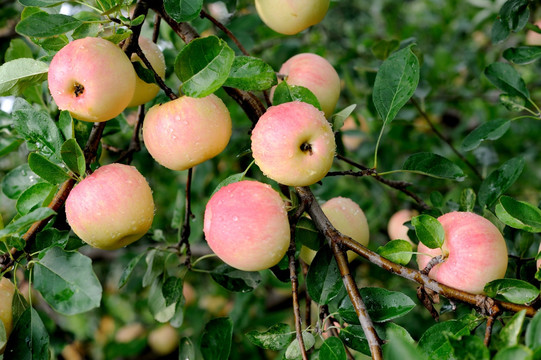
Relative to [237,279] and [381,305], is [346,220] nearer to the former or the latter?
[381,305]

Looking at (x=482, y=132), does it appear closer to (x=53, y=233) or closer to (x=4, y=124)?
(x=53, y=233)

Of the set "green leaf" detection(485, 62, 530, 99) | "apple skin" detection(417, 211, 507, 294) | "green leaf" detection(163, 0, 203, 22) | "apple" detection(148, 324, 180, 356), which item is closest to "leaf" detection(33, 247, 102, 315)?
"green leaf" detection(163, 0, 203, 22)

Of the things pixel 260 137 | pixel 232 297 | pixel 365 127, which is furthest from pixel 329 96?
pixel 232 297

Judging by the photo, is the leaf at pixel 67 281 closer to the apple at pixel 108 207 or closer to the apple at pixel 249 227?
the apple at pixel 108 207

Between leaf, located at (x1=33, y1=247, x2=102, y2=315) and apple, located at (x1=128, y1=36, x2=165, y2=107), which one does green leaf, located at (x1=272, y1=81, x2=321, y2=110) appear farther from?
leaf, located at (x1=33, y1=247, x2=102, y2=315)

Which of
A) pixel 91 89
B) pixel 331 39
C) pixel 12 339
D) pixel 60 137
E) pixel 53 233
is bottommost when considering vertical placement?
pixel 331 39

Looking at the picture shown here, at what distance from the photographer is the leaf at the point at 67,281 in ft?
2.40

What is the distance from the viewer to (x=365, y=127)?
2385mm

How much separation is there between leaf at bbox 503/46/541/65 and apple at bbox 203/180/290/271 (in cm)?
74

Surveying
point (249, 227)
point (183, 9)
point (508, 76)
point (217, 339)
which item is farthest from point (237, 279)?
point (508, 76)

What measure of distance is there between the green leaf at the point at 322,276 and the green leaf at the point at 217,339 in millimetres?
239

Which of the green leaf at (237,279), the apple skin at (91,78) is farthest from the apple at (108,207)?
the green leaf at (237,279)

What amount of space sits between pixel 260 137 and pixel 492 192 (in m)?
0.60

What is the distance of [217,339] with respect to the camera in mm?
1021
